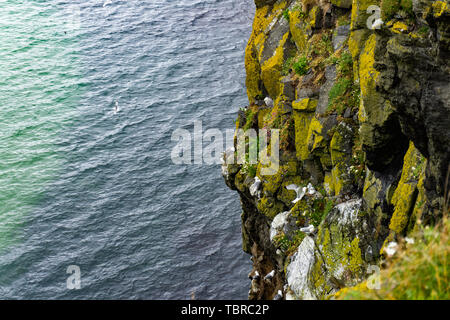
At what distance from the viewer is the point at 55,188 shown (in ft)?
145

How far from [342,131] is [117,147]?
34.4 metres

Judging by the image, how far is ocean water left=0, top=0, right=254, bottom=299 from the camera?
124 ft

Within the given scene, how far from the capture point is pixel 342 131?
1772 centimetres

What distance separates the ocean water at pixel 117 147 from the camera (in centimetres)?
3772

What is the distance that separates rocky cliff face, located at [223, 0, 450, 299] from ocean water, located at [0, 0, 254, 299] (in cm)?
A: 1381

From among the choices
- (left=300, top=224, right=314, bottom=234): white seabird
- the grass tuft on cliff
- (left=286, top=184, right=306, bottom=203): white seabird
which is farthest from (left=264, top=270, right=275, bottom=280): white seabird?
the grass tuft on cliff

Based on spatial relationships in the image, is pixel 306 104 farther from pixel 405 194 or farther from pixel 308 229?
pixel 405 194

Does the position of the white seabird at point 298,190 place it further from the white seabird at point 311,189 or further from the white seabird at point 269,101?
the white seabird at point 269,101

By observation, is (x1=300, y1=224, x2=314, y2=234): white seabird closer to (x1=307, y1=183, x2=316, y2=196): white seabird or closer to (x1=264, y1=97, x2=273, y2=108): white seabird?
(x1=307, y1=183, x2=316, y2=196): white seabird

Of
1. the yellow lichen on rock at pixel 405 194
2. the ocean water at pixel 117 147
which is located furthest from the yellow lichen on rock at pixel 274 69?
the ocean water at pixel 117 147

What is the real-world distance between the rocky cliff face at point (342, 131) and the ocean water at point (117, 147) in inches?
544

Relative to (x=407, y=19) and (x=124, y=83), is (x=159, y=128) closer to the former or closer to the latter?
(x=124, y=83)

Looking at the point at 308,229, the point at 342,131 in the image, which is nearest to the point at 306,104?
the point at 342,131
